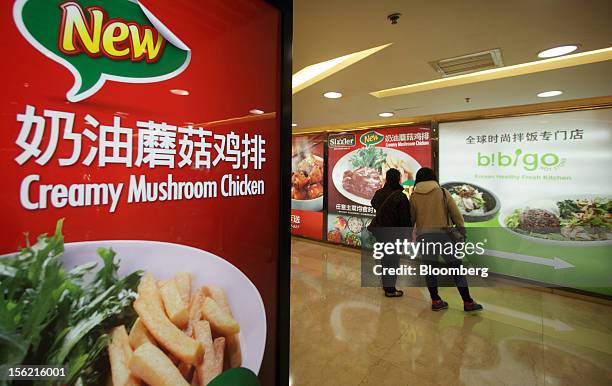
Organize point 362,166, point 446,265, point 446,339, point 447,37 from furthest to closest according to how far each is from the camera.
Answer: point 362,166, point 446,265, point 446,339, point 447,37

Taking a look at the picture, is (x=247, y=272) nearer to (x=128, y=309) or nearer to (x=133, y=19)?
(x=128, y=309)

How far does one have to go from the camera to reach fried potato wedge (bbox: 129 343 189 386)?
29.7 inches

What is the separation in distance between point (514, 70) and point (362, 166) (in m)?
2.97

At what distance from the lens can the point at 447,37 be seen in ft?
6.64

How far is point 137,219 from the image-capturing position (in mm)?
784

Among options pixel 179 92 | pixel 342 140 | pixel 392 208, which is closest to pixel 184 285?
pixel 179 92

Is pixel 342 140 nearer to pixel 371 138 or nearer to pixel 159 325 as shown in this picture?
pixel 371 138

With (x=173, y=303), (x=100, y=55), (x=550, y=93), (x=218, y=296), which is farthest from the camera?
(x=550, y=93)

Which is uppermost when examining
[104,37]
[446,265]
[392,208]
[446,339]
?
[104,37]

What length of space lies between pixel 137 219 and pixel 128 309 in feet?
0.75

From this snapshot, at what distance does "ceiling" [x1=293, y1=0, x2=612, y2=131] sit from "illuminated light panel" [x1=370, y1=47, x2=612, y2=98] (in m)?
0.06

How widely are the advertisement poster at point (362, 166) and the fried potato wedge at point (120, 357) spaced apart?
4782mm

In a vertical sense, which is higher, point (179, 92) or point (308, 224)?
point (179, 92)

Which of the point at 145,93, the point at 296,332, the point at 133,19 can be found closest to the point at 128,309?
the point at 145,93
